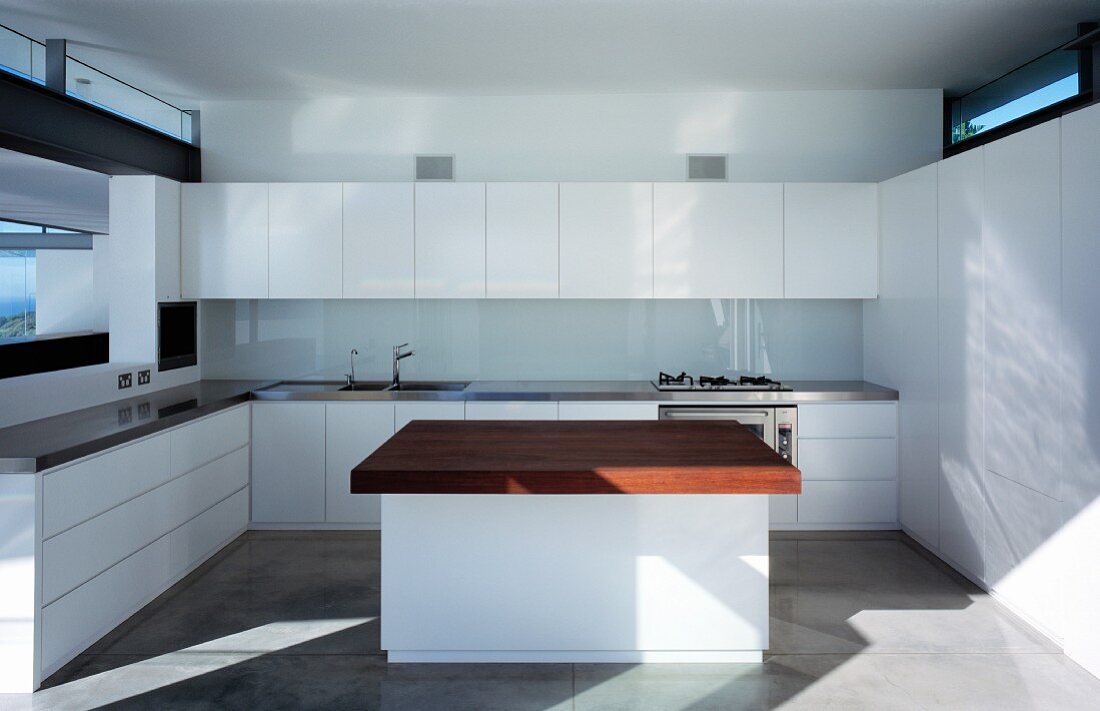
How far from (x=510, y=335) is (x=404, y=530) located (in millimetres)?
2736

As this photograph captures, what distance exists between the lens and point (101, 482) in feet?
11.4

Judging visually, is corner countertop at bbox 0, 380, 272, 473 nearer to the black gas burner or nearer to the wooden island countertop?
the wooden island countertop

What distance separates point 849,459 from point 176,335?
14.3ft

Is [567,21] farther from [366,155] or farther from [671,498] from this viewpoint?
[671,498]

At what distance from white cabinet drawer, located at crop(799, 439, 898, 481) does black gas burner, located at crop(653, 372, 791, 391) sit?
1.42ft

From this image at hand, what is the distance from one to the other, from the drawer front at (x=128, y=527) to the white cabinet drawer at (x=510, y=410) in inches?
57.1

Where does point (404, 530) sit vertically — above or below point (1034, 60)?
below

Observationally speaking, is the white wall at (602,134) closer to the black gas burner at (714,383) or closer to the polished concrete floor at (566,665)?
the black gas burner at (714,383)

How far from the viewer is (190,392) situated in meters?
5.09

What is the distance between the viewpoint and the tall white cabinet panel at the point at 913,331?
183 inches

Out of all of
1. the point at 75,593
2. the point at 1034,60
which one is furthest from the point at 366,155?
the point at 1034,60

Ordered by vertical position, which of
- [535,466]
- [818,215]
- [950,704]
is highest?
[818,215]

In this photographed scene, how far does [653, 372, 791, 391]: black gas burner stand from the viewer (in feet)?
17.2

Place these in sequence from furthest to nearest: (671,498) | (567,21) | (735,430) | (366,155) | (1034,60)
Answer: (366,155)
(1034,60)
(567,21)
(735,430)
(671,498)
